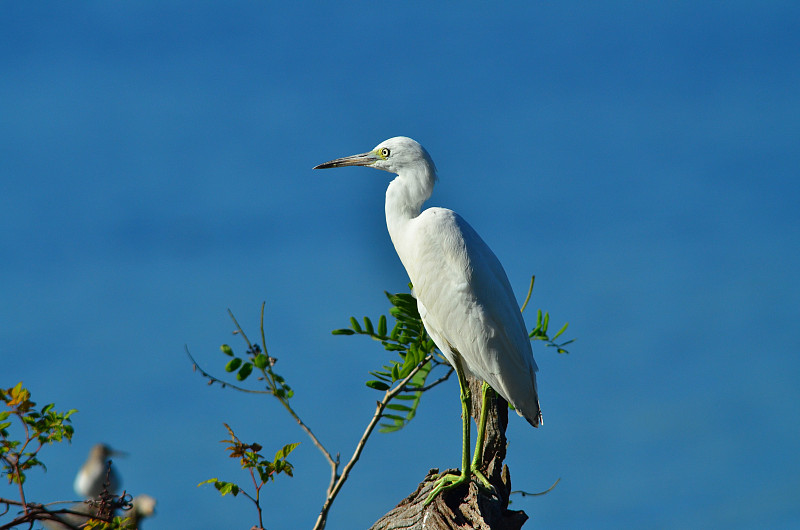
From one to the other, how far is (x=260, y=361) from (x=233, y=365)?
169 mm

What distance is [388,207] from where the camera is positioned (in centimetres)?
577

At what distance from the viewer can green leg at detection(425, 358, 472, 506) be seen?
464cm

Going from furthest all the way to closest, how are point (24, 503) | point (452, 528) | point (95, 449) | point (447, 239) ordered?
1. point (95, 449)
2. point (447, 239)
3. point (452, 528)
4. point (24, 503)

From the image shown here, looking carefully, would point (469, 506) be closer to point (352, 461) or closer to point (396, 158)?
point (352, 461)

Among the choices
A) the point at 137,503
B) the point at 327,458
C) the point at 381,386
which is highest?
the point at 137,503

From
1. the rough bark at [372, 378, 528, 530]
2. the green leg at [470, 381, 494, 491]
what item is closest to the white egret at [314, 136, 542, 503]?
the green leg at [470, 381, 494, 491]

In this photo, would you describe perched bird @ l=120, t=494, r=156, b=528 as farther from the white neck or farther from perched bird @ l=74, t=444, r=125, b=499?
Answer: perched bird @ l=74, t=444, r=125, b=499

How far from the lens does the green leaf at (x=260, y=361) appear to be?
4.27 meters

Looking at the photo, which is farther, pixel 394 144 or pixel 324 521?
pixel 394 144

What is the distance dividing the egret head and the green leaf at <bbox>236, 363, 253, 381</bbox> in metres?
2.03

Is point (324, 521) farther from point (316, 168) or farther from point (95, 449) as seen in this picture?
point (95, 449)

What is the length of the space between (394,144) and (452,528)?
274cm

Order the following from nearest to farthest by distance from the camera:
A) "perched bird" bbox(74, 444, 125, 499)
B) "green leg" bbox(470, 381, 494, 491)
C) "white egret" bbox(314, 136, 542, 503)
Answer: "green leg" bbox(470, 381, 494, 491) → "white egret" bbox(314, 136, 542, 503) → "perched bird" bbox(74, 444, 125, 499)

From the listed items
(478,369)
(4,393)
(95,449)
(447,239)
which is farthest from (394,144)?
(95,449)
